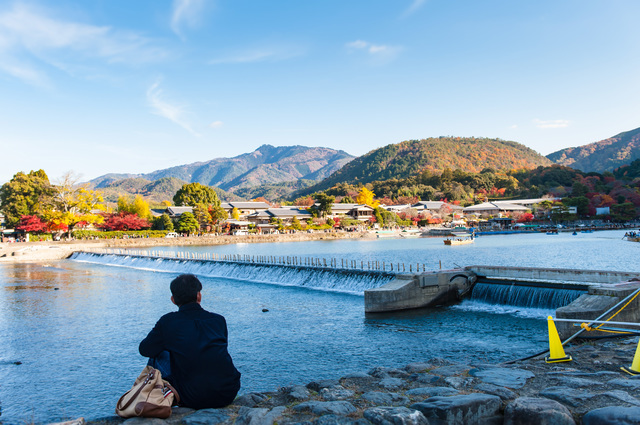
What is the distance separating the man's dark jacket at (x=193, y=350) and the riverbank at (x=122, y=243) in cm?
5017

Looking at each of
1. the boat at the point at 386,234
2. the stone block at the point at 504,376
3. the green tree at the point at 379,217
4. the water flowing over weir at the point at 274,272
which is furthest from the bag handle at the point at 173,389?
the green tree at the point at 379,217

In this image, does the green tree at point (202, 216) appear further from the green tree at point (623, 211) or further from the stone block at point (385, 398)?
the green tree at point (623, 211)

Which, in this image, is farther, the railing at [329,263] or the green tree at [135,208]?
the green tree at [135,208]

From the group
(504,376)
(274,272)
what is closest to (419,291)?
(504,376)

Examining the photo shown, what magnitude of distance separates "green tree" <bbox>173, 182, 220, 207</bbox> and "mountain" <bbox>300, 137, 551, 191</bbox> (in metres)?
91.6

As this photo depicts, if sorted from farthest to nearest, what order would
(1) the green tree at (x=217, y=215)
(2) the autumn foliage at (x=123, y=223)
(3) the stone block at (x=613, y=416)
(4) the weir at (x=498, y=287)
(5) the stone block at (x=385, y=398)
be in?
1. (1) the green tree at (x=217, y=215)
2. (2) the autumn foliage at (x=123, y=223)
3. (4) the weir at (x=498, y=287)
4. (5) the stone block at (x=385, y=398)
5. (3) the stone block at (x=613, y=416)

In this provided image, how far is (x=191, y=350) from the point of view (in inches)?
172

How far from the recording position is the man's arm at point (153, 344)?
4.40m

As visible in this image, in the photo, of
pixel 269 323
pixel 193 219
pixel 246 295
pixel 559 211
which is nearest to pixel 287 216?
pixel 193 219

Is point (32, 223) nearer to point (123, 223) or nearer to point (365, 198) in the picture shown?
point (123, 223)

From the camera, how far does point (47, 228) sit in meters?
58.4

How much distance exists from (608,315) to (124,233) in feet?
218

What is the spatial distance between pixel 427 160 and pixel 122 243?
430 ft

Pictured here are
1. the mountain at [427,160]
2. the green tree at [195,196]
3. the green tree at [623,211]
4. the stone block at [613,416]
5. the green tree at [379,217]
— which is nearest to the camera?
the stone block at [613,416]
